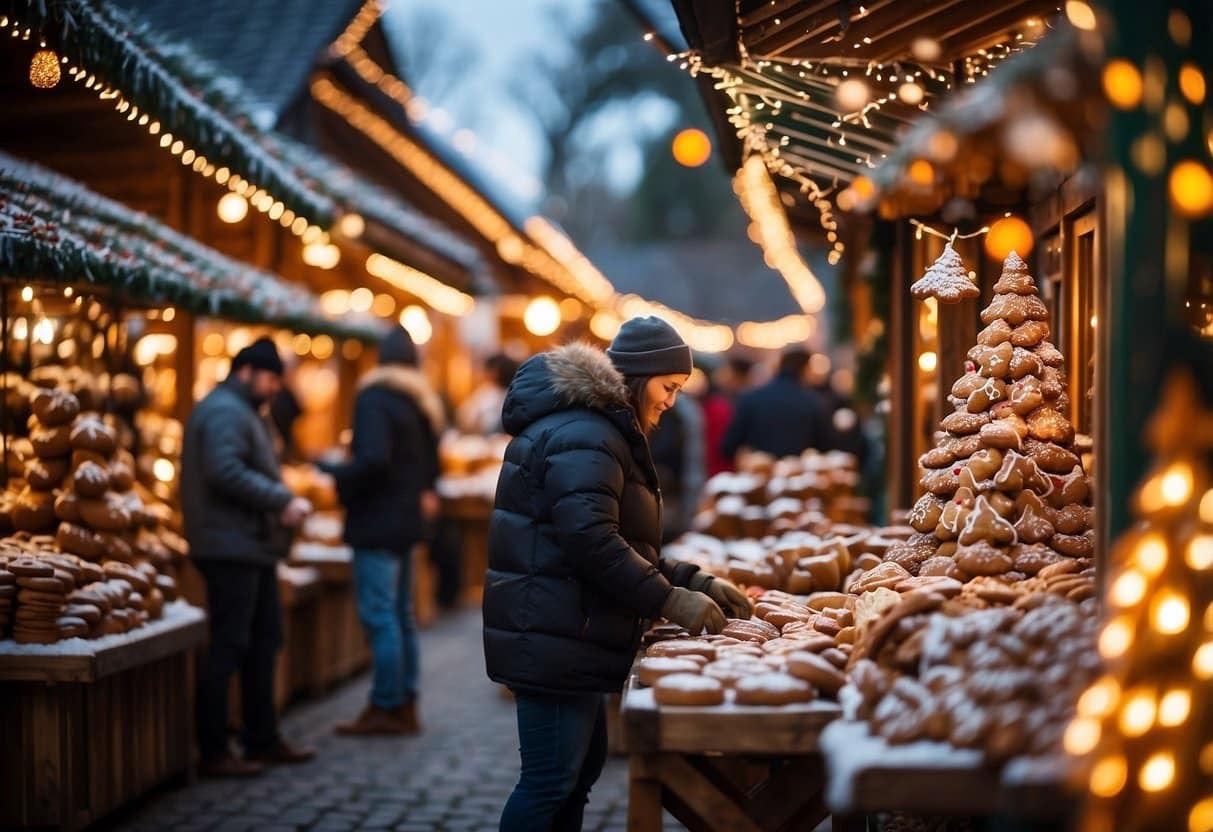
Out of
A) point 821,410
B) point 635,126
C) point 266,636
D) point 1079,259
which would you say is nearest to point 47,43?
point 266,636

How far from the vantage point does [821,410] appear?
11.6 m

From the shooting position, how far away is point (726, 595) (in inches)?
186

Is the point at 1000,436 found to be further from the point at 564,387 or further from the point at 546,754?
the point at 546,754

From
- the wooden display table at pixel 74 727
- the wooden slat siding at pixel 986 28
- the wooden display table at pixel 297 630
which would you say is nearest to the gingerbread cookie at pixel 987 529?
the wooden slat siding at pixel 986 28

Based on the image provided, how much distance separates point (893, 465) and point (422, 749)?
10.7 ft

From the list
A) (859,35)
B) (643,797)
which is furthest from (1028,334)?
(643,797)

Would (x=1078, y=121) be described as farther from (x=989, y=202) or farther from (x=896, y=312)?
(x=896, y=312)

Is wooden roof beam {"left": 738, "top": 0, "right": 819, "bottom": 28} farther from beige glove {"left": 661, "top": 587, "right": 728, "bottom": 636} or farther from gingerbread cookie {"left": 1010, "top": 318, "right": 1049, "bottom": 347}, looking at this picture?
beige glove {"left": 661, "top": 587, "right": 728, "bottom": 636}

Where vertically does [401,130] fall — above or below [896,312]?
above

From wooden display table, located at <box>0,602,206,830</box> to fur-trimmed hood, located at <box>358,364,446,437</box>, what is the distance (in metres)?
2.20

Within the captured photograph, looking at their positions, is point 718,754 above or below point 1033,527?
below

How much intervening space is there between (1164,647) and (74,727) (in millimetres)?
4318

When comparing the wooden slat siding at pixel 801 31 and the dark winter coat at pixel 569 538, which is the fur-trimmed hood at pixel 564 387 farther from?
the wooden slat siding at pixel 801 31

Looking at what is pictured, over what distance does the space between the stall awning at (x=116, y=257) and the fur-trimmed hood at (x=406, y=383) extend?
0.91m
